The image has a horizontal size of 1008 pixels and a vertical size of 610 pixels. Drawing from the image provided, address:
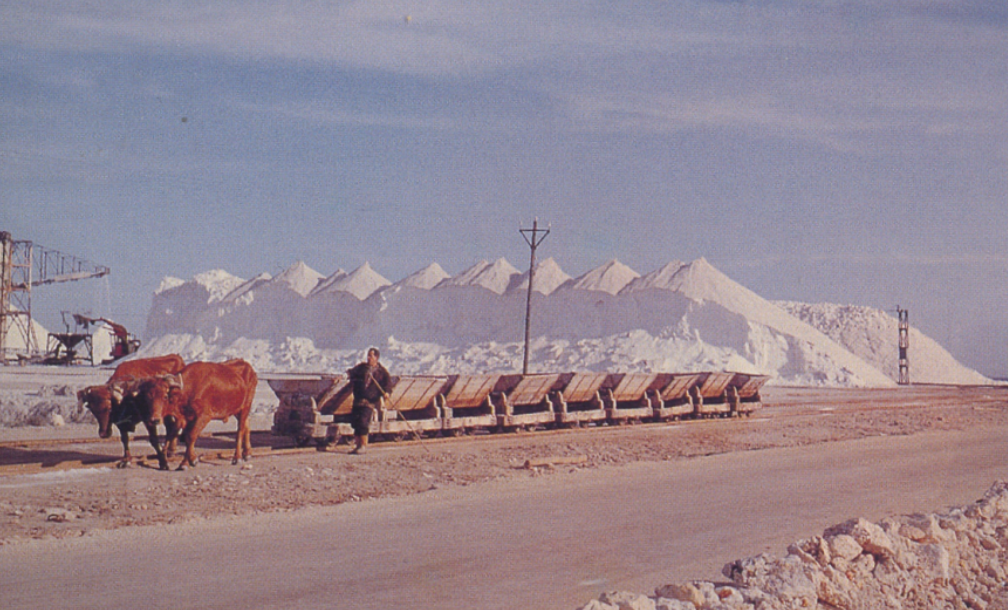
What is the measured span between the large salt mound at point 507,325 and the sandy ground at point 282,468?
41.9 meters

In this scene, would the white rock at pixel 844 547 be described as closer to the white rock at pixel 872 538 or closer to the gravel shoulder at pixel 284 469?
the white rock at pixel 872 538

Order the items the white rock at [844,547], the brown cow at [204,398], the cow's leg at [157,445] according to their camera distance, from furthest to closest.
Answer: the brown cow at [204,398] → the cow's leg at [157,445] → the white rock at [844,547]

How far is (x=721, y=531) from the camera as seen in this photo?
34.0ft

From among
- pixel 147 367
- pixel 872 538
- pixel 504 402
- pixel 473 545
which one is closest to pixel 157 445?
pixel 147 367

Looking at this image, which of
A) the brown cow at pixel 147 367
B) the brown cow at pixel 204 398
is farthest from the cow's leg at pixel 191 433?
the brown cow at pixel 147 367

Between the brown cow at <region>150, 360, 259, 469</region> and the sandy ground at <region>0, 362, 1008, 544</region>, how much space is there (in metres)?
0.51

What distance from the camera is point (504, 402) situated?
70.2ft

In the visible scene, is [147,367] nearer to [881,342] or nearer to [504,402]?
[504,402]

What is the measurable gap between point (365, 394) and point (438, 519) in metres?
6.02

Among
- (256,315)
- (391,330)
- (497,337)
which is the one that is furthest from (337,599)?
(256,315)

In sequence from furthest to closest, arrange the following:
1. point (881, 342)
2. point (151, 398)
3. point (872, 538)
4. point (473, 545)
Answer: point (881, 342) → point (151, 398) → point (473, 545) → point (872, 538)

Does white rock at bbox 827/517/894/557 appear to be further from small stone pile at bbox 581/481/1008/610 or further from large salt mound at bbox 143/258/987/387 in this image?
large salt mound at bbox 143/258/987/387

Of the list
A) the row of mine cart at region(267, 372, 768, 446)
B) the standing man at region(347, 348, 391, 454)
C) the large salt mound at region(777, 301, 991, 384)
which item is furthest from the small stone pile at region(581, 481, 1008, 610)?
the large salt mound at region(777, 301, 991, 384)

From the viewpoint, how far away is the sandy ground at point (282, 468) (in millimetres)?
10555
